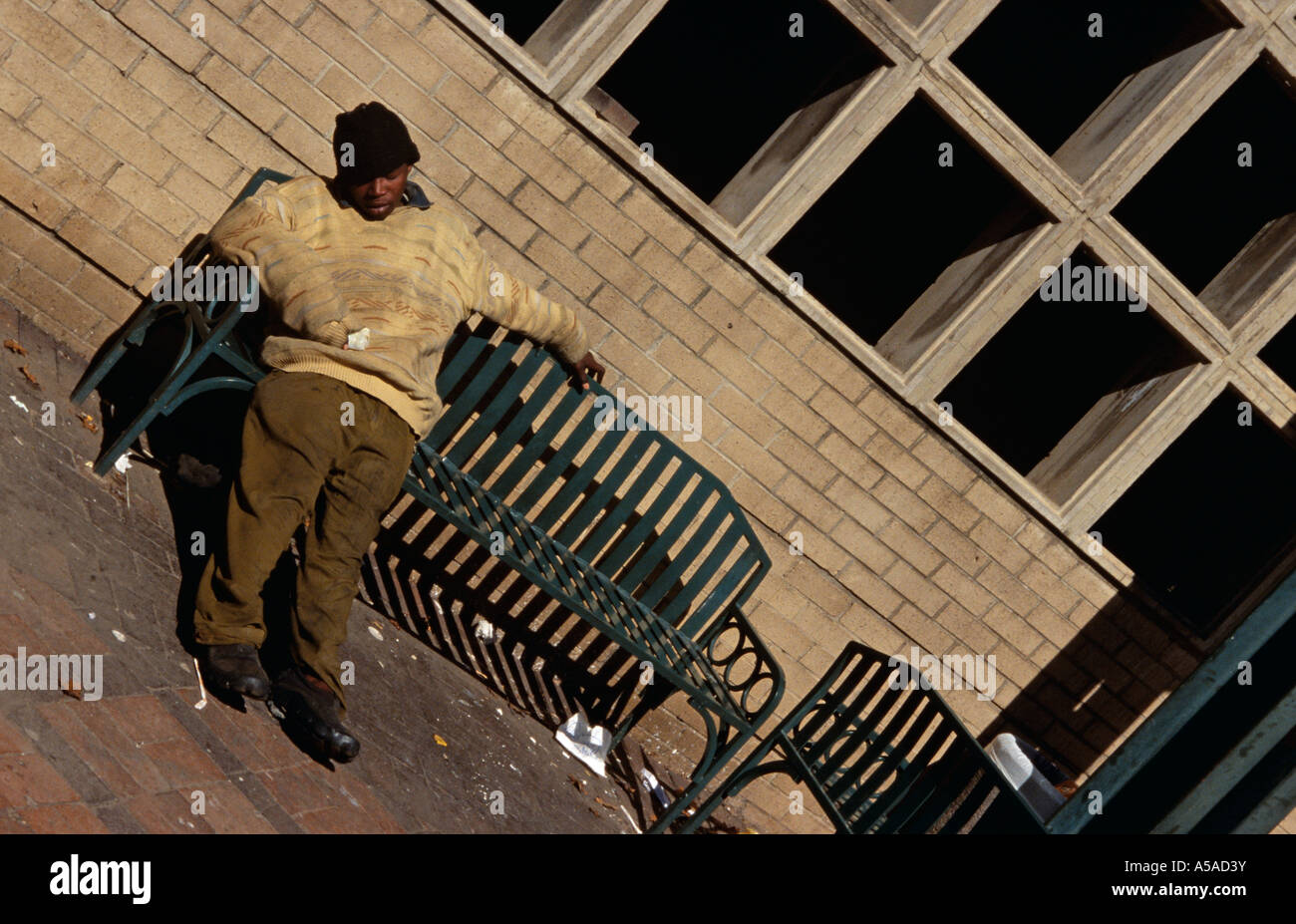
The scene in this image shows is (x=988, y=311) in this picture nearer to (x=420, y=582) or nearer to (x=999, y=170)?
(x=999, y=170)

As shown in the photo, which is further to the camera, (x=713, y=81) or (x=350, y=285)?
(x=713, y=81)

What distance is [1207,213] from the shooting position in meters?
7.96

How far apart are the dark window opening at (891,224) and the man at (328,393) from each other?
365 cm

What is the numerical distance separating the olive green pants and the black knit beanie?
0.72 metres

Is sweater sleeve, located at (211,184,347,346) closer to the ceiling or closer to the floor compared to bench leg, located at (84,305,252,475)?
closer to the ceiling

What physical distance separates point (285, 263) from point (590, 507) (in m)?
1.85

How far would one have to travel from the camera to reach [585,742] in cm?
625

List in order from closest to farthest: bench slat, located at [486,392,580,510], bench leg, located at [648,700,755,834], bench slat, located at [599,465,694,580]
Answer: bench leg, located at [648,700,755,834] < bench slat, located at [486,392,580,510] < bench slat, located at [599,465,694,580]

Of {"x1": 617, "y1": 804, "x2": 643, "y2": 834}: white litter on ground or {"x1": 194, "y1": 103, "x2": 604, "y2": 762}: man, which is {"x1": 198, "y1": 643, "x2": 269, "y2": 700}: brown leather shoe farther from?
{"x1": 617, "y1": 804, "x2": 643, "y2": 834}: white litter on ground

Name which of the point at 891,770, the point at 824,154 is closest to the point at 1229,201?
the point at 824,154

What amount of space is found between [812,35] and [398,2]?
2822 millimetres

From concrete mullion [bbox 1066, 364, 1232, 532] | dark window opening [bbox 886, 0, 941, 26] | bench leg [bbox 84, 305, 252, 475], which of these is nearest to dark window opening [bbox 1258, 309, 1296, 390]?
concrete mullion [bbox 1066, 364, 1232, 532]

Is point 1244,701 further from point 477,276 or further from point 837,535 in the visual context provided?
point 477,276

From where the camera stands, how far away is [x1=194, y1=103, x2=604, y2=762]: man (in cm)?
440
